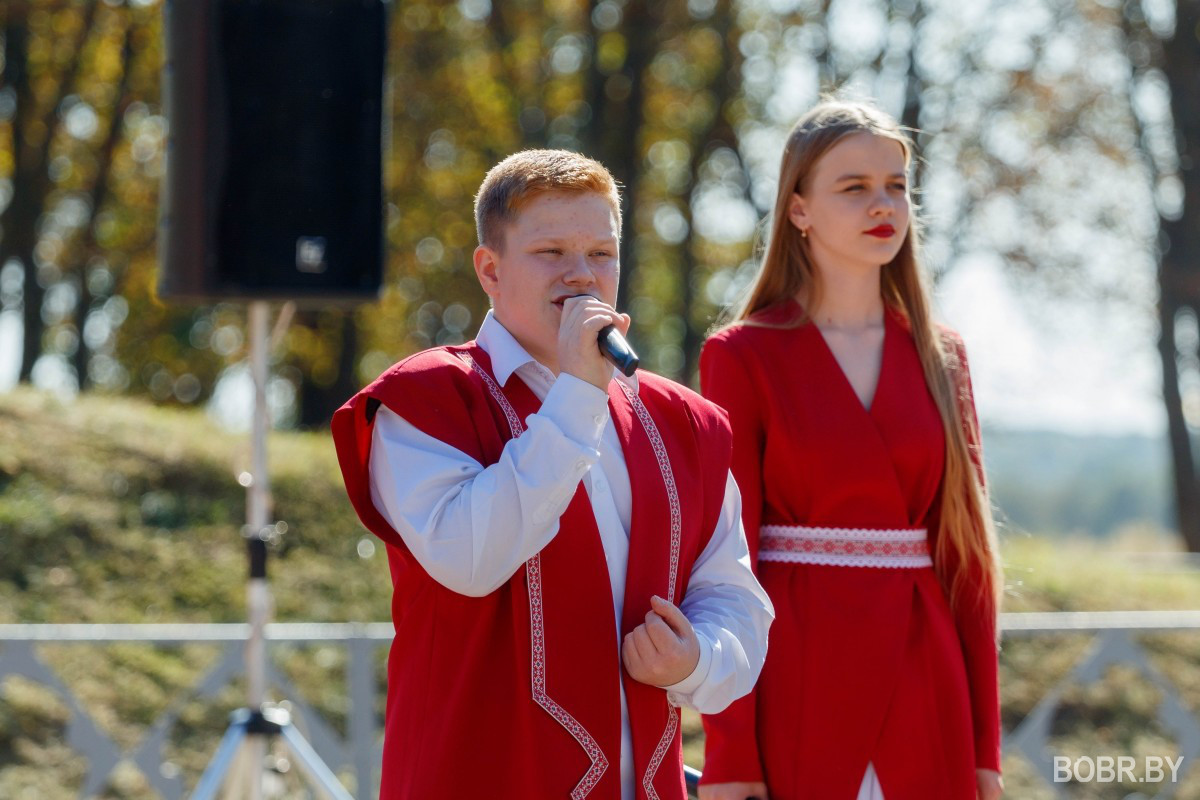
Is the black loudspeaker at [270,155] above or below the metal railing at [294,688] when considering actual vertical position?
above

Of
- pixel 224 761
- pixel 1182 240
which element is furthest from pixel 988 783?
pixel 1182 240

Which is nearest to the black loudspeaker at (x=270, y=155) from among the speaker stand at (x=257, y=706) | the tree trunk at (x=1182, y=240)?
the speaker stand at (x=257, y=706)

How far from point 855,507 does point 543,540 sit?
105 cm

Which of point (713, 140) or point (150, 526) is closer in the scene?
point (150, 526)

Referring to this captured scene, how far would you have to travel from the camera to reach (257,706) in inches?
165

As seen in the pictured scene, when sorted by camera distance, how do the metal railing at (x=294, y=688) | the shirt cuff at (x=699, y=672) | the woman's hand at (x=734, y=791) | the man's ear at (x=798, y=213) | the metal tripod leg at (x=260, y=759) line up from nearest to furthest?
the shirt cuff at (x=699, y=672) < the woman's hand at (x=734, y=791) < the man's ear at (x=798, y=213) < the metal tripod leg at (x=260, y=759) < the metal railing at (x=294, y=688)

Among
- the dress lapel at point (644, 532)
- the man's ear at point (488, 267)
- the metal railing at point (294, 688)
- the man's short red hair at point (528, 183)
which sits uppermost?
the man's short red hair at point (528, 183)

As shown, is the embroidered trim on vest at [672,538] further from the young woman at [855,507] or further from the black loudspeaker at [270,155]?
the black loudspeaker at [270,155]

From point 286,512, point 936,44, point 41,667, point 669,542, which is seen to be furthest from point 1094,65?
point 669,542

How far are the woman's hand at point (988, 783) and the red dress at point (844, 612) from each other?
18 mm

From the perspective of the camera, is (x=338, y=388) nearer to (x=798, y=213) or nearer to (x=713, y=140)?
(x=713, y=140)

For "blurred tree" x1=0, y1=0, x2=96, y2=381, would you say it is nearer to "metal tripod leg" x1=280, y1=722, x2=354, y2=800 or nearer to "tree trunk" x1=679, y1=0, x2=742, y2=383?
"tree trunk" x1=679, y1=0, x2=742, y2=383

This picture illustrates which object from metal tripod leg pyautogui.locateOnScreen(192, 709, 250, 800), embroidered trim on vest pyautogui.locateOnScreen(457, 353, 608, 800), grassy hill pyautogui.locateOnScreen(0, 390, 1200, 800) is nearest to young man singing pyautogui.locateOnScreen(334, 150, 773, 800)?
embroidered trim on vest pyautogui.locateOnScreen(457, 353, 608, 800)

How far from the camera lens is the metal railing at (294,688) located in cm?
539
